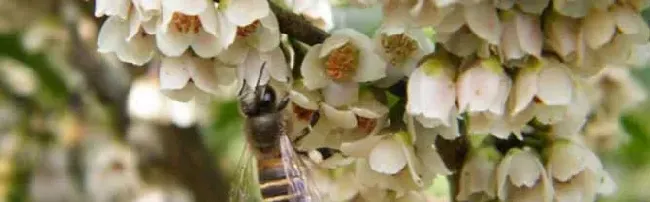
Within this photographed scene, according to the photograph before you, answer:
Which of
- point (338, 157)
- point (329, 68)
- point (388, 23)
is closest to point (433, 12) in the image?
point (388, 23)

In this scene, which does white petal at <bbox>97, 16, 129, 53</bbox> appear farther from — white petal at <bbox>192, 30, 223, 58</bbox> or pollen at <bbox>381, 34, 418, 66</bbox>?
pollen at <bbox>381, 34, 418, 66</bbox>

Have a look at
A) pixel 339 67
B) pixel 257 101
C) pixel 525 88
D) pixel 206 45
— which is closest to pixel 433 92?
pixel 525 88

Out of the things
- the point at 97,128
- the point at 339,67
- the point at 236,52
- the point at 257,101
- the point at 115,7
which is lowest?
the point at 97,128

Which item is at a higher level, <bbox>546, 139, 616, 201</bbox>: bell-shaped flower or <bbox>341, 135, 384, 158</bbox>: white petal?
<bbox>341, 135, 384, 158</bbox>: white petal

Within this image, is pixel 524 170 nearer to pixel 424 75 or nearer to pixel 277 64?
pixel 424 75

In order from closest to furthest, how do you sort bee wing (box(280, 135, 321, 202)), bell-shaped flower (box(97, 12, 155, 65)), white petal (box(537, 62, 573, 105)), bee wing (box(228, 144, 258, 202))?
white petal (box(537, 62, 573, 105)) → bell-shaped flower (box(97, 12, 155, 65)) → bee wing (box(280, 135, 321, 202)) → bee wing (box(228, 144, 258, 202))

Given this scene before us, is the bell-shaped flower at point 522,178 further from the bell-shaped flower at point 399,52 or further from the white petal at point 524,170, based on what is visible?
the bell-shaped flower at point 399,52

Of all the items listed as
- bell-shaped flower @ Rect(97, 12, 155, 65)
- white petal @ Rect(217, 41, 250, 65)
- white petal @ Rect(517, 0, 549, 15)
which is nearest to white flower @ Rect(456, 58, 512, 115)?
white petal @ Rect(517, 0, 549, 15)

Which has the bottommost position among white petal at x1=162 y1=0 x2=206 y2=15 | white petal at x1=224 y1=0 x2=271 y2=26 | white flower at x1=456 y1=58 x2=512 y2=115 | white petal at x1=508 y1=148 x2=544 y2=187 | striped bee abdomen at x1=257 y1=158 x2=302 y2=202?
striped bee abdomen at x1=257 y1=158 x2=302 y2=202
